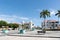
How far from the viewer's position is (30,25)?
506 ft

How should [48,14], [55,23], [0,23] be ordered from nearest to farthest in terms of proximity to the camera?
[48,14]
[0,23]
[55,23]

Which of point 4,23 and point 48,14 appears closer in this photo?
point 48,14

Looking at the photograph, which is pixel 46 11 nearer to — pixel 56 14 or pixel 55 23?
pixel 56 14

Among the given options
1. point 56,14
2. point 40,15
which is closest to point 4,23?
point 40,15

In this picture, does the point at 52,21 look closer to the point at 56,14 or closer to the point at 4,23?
the point at 4,23

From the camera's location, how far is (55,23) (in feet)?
498

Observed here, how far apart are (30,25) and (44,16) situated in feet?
218

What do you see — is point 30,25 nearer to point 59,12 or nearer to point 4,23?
point 4,23

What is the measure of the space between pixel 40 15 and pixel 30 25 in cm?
6598

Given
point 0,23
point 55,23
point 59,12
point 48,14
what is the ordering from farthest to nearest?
point 55,23
point 0,23
point 48,14
point 59,12

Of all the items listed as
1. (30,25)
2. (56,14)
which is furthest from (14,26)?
(56,14)

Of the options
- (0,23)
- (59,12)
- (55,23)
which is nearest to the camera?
(59,12)

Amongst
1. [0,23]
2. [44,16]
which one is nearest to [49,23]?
[0,23]

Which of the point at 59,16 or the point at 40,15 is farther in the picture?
the point at 40,15
